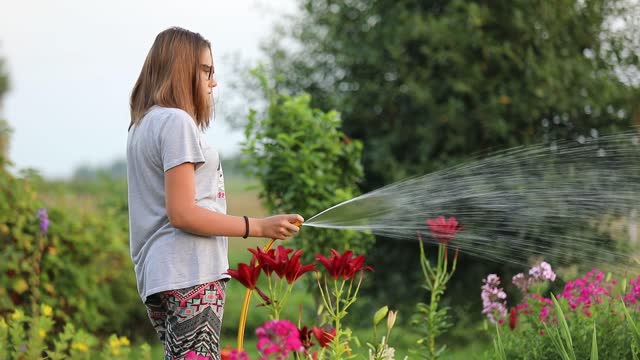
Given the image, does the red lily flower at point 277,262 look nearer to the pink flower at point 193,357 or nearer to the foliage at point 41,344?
the pink flower at point 193,357

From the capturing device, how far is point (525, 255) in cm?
649

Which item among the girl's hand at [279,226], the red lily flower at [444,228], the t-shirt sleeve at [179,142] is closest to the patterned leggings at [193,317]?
the girl's hand at [279,226]

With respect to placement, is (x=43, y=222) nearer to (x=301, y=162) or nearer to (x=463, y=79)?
(x=301, y=162)

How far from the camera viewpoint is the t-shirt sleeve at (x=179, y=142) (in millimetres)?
2477

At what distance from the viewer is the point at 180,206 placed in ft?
8.04

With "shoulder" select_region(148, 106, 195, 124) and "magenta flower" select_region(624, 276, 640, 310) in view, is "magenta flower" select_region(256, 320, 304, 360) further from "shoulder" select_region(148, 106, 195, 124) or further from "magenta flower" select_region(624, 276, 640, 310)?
"magenta flower" select_region(624, 276, 640, 310)

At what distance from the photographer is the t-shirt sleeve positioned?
2477 millimetres

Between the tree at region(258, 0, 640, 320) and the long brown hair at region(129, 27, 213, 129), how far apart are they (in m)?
3.64

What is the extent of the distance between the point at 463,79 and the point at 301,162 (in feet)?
5.84

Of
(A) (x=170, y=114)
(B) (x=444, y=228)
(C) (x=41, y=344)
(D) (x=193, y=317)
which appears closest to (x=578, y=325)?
(B) (x=444, y=228)

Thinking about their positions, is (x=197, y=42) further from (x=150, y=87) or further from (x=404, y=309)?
(x=404, y=309)

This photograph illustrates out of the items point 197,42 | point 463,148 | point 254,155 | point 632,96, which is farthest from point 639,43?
point 197,42

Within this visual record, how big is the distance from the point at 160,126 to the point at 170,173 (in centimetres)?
16

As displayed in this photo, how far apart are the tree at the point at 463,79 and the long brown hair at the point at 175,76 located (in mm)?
3640
